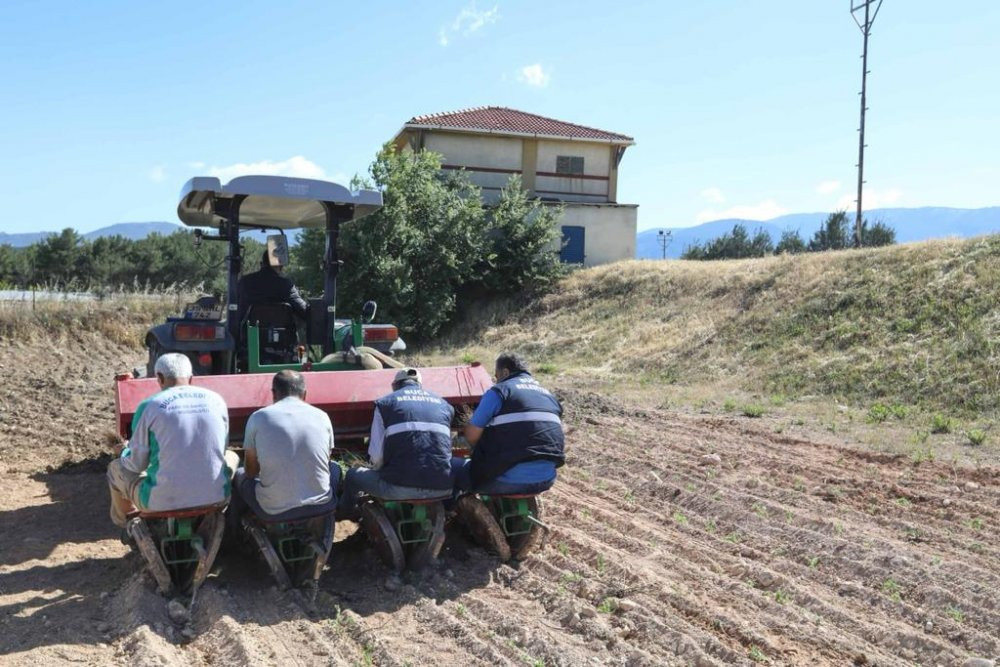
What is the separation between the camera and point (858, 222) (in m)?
24.4

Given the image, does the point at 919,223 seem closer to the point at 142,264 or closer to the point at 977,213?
the point at 977,213

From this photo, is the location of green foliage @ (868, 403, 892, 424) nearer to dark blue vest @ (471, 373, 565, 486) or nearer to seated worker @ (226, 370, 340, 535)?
dark blue vest @ (471, 373, 565, 486)

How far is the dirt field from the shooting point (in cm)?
446

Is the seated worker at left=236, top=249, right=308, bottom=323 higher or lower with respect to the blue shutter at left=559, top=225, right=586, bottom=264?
lower

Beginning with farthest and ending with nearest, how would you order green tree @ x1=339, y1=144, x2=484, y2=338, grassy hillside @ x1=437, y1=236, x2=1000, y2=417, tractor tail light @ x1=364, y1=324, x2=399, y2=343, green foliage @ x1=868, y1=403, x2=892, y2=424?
1. green tree @ x1=339, y1=144, x2=484, y2=338
2. grassy hillside @ x1=437, y1=236, x2=1000, y2=417
3. green foliage @ x1=868, y1=403, x2=892, y2=424
4. tractor tail light @ x1=364, y1=324, x2=399, y2=343

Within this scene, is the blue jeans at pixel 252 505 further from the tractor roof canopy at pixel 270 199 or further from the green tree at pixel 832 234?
the green tree at pixel 832 234

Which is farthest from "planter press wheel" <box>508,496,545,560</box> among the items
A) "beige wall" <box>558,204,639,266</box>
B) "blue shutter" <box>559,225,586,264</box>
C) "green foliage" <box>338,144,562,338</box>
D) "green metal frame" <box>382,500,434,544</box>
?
"beige wall" <box>558,204,639,266</box>

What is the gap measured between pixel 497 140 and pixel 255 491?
81.5ft

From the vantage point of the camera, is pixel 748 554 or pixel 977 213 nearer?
pixel 748 554

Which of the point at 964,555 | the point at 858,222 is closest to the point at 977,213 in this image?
the point at 858,222

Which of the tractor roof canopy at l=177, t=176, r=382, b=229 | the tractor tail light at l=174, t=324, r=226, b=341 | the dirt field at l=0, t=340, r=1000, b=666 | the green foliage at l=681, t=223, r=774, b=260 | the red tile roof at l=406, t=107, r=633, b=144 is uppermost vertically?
the red tile roof at l=406, t=107, r=633, b=144

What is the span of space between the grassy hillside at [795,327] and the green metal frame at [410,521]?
29.3ft

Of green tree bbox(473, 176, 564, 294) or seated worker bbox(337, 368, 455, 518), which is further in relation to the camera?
green tree bbox(473, 176, 564, 294)

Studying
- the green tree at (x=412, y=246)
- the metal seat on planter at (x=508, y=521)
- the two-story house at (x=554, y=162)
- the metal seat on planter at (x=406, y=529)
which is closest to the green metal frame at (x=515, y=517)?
the metal seat on planter at (x=508, y=521)
